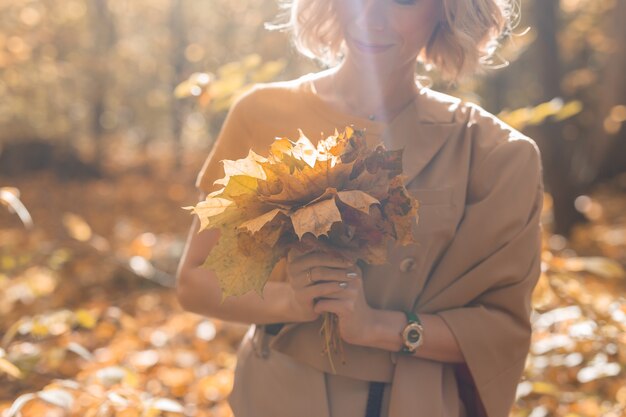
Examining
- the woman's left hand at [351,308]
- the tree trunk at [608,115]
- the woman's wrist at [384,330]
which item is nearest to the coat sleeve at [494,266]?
the woman's wrist at [384,330]

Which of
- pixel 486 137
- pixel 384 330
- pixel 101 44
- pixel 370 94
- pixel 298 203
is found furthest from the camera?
pixel 101 44

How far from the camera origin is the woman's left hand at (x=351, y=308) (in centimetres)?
152

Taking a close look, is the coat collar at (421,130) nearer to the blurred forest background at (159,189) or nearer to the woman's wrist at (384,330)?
the woman's wrist at (384,330)

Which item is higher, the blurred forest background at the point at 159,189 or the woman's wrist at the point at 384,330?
the woman's wrist at the point at 384,330

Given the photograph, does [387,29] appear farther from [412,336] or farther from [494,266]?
[412,336]

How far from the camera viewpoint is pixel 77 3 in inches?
453

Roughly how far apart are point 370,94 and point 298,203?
677mm

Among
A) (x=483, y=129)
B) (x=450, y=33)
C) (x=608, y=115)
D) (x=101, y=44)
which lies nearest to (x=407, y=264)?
(x=483, y=129)

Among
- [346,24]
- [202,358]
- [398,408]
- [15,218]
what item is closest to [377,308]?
[398,408]

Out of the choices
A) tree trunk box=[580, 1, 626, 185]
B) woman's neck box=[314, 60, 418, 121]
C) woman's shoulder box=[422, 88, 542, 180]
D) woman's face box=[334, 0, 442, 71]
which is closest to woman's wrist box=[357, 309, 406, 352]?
woman's shoulder box=[422, 88, 542, 180]

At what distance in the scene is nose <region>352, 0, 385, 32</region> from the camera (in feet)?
5.55

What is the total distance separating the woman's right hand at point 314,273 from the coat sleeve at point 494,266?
0.35 metres

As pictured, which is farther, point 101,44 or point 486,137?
point 101,44

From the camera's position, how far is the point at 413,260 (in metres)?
1.69
